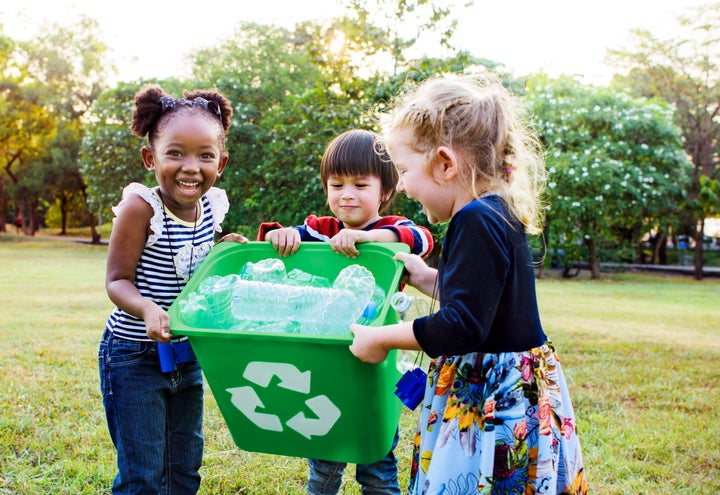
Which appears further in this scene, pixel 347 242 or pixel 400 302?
pixel 347 242

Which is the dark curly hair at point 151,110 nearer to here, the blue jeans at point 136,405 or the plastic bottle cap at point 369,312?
the blue jeans at point 136,405

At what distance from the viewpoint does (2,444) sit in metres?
2.71

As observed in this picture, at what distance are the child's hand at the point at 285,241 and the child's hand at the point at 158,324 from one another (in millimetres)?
408

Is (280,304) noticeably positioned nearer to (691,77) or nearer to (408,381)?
(408,381)

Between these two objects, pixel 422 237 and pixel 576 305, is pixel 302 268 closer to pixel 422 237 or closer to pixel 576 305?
pixel 422 237

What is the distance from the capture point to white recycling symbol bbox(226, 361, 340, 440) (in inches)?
58.9

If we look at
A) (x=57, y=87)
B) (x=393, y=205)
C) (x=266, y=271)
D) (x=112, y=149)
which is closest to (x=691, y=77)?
(x=393, y=205)

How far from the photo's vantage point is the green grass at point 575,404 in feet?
8.16

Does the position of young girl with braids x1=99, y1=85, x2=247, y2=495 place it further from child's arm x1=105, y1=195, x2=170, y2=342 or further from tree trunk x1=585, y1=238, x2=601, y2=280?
tree trunk x1=585, y1=238, x2=601, y2=280

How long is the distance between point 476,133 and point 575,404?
2.59 m

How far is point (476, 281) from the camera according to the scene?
52.9 inches

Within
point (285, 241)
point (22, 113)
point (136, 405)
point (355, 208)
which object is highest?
point (22, 113)

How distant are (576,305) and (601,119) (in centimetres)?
623

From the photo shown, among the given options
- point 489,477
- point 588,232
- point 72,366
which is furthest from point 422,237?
point 588,232
